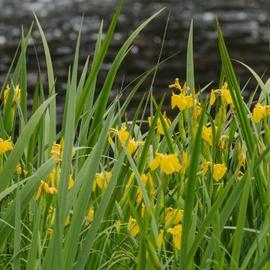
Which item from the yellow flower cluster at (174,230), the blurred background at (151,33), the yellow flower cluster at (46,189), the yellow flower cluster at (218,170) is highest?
the yellow flower cluster at (46,189)

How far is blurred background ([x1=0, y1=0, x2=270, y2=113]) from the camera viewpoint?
11.5m

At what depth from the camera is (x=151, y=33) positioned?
13805mm

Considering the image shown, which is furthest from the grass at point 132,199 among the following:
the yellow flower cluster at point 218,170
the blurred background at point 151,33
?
the blurred background at point 151,33

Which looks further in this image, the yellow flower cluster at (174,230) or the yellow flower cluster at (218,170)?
the yellow flower cluster at (218,170)

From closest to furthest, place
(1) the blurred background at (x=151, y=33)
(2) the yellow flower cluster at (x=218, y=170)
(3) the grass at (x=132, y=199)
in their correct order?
(3) the grass at (x=132, y=199) → (2) the yellow flower cluster at (x=218, y=170) → (1) the blurred background at (x=151, y=33)

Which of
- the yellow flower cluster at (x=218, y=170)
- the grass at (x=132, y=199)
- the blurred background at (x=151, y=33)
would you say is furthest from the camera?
the blurred background at (x=151, y=33)

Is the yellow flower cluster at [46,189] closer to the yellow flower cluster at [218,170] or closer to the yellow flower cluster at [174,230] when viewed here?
the yellow flower cluster at [174,230]

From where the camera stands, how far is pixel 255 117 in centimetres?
223

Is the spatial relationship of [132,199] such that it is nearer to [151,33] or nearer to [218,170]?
[218,170]

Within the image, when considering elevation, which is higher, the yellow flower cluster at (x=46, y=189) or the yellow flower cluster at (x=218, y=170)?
the yellow flower cluster at (x=46, y=189)

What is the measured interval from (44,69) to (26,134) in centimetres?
964

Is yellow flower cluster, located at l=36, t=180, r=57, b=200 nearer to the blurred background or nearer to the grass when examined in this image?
the grass

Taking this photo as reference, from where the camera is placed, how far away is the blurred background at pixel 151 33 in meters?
11.5

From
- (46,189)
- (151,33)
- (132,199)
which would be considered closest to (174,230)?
(46,189)
